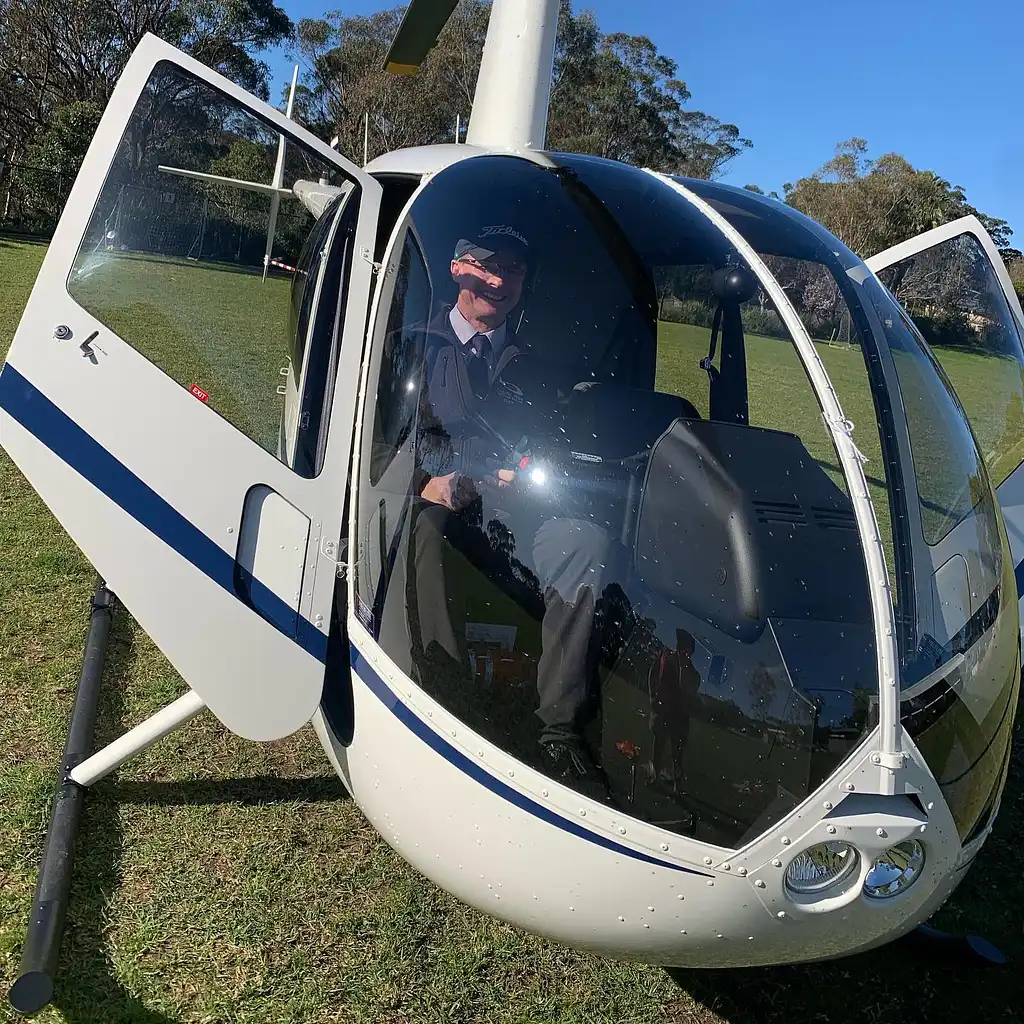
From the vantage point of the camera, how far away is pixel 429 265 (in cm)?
228

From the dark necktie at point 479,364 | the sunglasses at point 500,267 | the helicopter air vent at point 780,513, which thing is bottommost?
the helicopter air vent at point 780,513

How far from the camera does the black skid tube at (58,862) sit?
6.59ft

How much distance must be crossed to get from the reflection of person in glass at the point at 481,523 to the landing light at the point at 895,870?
1.73 feet

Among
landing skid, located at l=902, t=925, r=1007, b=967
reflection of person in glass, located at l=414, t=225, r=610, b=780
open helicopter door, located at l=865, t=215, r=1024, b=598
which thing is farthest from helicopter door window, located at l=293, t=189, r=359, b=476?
landing skid, located at l=902, t=925, r=1007, b=967

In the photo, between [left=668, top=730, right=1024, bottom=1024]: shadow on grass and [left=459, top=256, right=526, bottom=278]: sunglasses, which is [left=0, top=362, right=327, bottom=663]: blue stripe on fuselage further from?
[left=668, top=730, right=1024, bottom=1024]: shadow on grass

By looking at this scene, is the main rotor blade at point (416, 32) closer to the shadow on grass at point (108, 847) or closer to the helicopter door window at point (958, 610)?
the helicopter door window at point (958, 610)

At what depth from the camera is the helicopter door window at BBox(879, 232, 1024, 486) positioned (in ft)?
8.99

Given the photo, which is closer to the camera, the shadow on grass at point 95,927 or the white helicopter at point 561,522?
the white helicopter at point 561,522

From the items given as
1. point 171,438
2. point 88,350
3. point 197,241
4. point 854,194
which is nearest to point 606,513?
point 171,438

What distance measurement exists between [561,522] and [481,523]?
188 millimetres

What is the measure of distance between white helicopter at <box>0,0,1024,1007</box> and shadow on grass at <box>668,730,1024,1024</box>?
0.87 meters

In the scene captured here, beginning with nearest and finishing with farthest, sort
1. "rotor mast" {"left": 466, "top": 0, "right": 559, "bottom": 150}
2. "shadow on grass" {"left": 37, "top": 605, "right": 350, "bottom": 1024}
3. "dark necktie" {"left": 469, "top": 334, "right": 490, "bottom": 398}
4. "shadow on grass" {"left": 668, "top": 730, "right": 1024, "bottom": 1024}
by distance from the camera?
"dark necktie" {"left": 469, "top": 334, "right": 490, "bottom": 398}, "shadow on grass" {"left": 37, "top": 605, "right": 350, "bottom": 1024}, "shadow on grass" {"left": 668, "top": 730, "right": 1024, "bottom": 1024}, "rotor mast" {"left": 466, "top": 0, "right": 559, "bottom": 150}

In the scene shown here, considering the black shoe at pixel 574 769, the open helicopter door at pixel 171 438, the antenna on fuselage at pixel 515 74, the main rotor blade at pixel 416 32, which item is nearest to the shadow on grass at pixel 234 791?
the open helicopter door at pixel 171 438

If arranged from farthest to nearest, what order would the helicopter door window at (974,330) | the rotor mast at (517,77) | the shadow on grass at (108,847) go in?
the rotor mast at (517,77) → the helicopter door window at (974,330) → the shadow on grass at (108,847)
